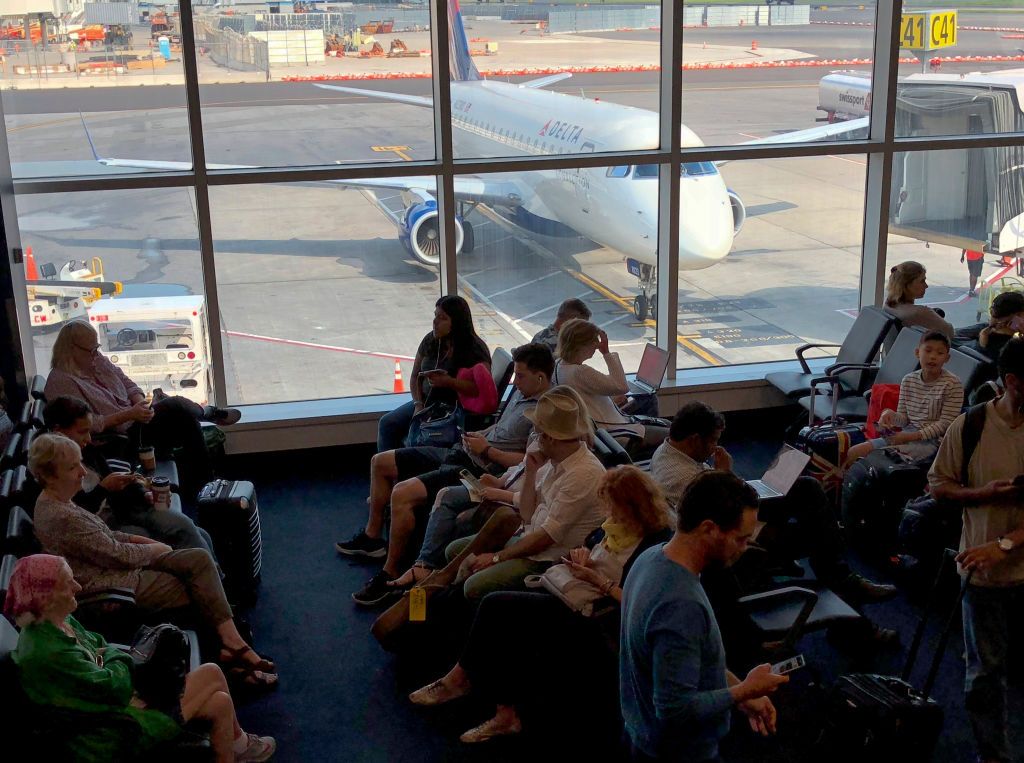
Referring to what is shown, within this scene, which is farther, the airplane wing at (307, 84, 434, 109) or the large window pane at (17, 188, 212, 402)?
the airplane wing at (307, 84, 434, 109)

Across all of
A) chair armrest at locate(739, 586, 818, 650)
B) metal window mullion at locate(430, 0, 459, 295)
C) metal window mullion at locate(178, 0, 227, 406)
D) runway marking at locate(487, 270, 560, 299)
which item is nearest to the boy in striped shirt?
chair armrest at locate(739, 586, 818, 650)

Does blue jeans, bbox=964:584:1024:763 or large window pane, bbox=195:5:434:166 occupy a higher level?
large window pane, bbox=195:5:434:166

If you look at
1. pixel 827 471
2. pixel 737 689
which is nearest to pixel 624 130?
pixel 827 471

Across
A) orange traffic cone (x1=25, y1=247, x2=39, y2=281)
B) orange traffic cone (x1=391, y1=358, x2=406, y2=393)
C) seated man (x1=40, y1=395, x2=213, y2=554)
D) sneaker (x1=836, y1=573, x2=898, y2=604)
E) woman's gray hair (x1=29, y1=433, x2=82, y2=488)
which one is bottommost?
sneaker (x1=836, y1=573, x2=898, y2=604)

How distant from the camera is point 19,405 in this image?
18.2 ft

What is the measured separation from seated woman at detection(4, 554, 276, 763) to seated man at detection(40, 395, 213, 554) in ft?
4.35

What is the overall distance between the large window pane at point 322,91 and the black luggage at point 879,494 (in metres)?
3.33

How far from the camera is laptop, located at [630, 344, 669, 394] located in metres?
6.12

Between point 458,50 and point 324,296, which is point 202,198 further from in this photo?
point 458,50

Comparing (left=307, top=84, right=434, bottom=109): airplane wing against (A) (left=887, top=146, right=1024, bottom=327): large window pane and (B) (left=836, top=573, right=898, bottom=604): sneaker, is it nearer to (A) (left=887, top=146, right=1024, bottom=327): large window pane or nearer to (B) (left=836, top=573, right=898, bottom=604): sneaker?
(A) (left=887, top=146, right=1024, bottom=327): large window pane

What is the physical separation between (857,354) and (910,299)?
46cm

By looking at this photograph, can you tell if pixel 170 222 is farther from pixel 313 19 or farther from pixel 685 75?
pixel 685 75

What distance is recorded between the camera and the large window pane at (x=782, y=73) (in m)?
7.17

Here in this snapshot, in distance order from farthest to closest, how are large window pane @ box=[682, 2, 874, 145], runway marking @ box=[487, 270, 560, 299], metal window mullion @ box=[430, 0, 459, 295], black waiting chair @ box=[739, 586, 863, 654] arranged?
runway marking @ box=[487, 270, 560, 299]
large window pane @ box=[682, 2, 874, 145]
metal window mullion @ box=[430, 0, 459, 295]
black waiting chair @ box=[739, 586, 863, 654]
